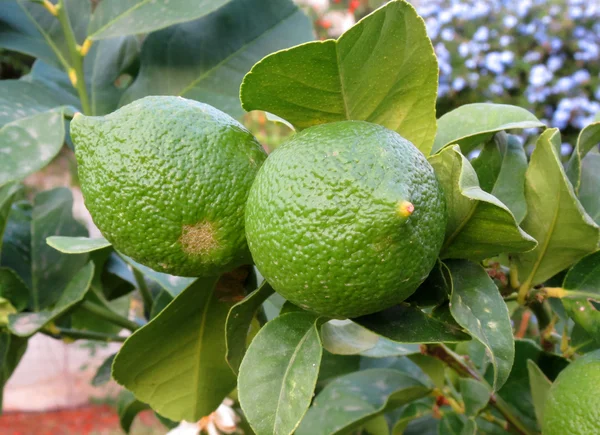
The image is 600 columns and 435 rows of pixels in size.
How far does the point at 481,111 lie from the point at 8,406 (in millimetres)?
3821

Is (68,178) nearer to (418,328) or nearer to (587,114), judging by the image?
(587,114)

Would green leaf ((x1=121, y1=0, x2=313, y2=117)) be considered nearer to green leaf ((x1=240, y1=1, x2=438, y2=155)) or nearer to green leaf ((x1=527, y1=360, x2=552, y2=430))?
green leaf ((x1=240, y1=1, x2=438, y2=155))

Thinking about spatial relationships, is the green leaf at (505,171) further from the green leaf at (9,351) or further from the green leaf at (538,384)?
the green leaf at (9,351)

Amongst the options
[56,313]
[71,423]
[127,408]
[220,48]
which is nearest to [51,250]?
[56,313]

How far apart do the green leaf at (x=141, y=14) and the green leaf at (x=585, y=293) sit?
606 mm

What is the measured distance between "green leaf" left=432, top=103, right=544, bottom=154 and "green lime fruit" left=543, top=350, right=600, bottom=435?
24cm

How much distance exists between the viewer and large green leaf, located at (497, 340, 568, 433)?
729mm

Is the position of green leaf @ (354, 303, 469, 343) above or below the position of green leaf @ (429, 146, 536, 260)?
below

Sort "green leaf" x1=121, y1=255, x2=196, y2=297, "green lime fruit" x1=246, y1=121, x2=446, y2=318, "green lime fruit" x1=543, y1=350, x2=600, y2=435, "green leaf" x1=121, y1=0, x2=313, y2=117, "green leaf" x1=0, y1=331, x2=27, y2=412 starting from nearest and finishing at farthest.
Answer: "green lime fruit" x1=246, y1=121, x2=446, y2=318 → "green lime fruit" x1=543, y1=350, x2=600, y2=435 → "green leaf" x1=121, y1=255, x2=196, y2=297 → "green leaf" x1=0, y1=331, x2=27, y2=412 → "green leaf" x1=121, y1=0, x2=313, y2=117

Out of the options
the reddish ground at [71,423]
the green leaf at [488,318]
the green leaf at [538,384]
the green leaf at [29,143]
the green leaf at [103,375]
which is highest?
the green leaf at [29,143]

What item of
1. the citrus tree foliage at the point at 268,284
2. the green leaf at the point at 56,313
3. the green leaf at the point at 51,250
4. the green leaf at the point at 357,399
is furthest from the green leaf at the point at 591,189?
the green leaf at the point at 51,250

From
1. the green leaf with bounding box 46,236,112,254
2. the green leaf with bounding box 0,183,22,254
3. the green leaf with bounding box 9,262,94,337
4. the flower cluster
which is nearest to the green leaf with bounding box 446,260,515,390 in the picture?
the green leaf with bounding box 46,236,112,254

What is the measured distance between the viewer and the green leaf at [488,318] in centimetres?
46

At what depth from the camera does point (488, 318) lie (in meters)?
0.48
